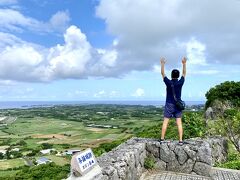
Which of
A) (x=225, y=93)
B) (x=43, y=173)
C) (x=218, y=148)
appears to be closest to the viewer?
(x=218, y=148)

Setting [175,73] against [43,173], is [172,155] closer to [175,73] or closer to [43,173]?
[175,73]

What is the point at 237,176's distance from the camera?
39.2 feet

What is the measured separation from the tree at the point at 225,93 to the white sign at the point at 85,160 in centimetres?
2937

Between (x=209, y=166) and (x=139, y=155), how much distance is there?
233cm

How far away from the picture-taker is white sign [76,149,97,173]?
6.47 m

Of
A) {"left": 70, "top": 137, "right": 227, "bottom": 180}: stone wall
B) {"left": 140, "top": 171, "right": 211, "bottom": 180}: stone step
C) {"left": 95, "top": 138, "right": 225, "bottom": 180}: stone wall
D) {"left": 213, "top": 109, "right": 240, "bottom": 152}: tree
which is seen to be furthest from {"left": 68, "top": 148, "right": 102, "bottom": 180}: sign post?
{"left": 213, "top": 109, "right": 240, "bottom": 152}: tree

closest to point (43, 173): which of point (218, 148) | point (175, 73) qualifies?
point (218, 148)

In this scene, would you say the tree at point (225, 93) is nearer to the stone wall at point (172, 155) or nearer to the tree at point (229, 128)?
the tree at point (229, 128)

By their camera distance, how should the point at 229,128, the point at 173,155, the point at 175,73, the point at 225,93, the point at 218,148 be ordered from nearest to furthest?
1. the point at 175,73
2. the point at 173,155
3. the point at 218,148
4. the point at 229,128
5. the point at 225,93

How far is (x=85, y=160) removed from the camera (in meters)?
6.80

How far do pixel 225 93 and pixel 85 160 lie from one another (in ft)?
102

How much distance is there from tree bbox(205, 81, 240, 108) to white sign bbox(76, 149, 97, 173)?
96.4ft

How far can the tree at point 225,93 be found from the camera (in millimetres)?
35253

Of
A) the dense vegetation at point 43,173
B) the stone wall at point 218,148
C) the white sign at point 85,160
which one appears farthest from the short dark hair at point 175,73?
the dense vegetation at point 43,173
